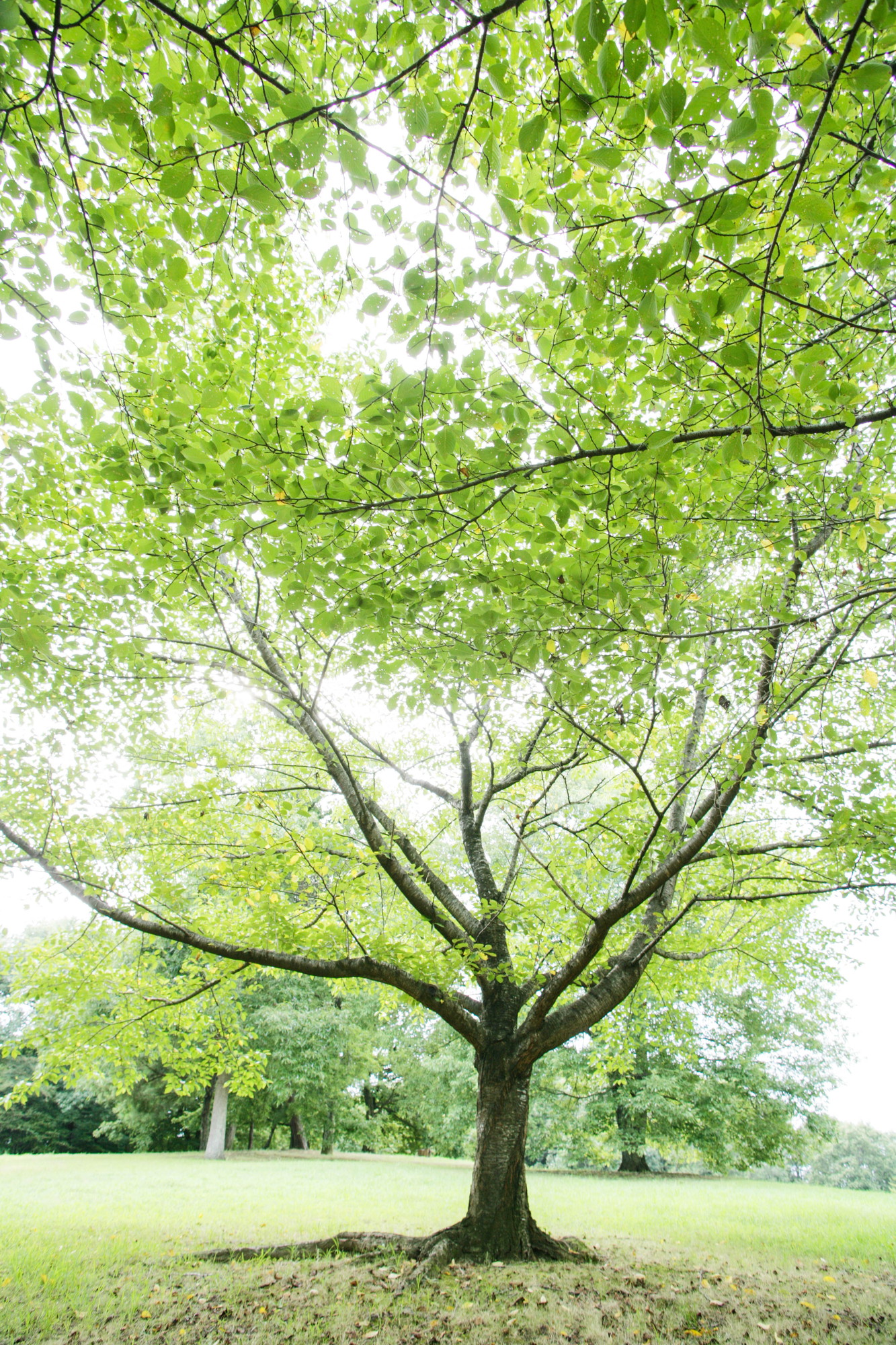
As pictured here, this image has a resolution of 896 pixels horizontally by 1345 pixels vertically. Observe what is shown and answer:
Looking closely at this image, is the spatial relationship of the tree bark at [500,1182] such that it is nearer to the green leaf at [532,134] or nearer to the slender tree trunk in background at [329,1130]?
the green leaf at [532,134]

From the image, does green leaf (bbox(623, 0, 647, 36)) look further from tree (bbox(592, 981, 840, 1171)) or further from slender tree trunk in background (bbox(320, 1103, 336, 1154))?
slender tree trunk in background (bbox(320, 1103, 336, 1154))

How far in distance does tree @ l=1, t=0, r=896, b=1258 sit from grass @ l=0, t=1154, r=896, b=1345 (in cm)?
Answer: 100

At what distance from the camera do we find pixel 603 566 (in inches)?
132

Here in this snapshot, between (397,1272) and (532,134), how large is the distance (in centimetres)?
726

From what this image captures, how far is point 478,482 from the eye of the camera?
2125 mm

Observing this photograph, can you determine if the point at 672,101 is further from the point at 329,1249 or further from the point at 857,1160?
the point at 857,1160

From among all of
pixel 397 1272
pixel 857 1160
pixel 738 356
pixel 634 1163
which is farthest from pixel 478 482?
pixel 857 1160

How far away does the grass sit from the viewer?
4059 mm

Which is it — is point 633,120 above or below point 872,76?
above

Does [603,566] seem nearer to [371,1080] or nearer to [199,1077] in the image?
[199,1077]

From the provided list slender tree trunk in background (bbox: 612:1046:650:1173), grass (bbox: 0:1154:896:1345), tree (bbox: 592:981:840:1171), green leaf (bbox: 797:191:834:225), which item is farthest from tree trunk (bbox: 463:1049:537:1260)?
slender tree trunk in background (bbox: 612:1046:650:1173)

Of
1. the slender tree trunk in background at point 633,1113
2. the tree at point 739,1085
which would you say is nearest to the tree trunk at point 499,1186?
the tree at point 739,1085

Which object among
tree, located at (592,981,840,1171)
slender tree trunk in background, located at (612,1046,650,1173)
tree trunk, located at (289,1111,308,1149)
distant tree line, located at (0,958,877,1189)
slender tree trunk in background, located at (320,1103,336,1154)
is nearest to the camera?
tree, located at (592,981,840,1171)

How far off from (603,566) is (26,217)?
2.94 m
